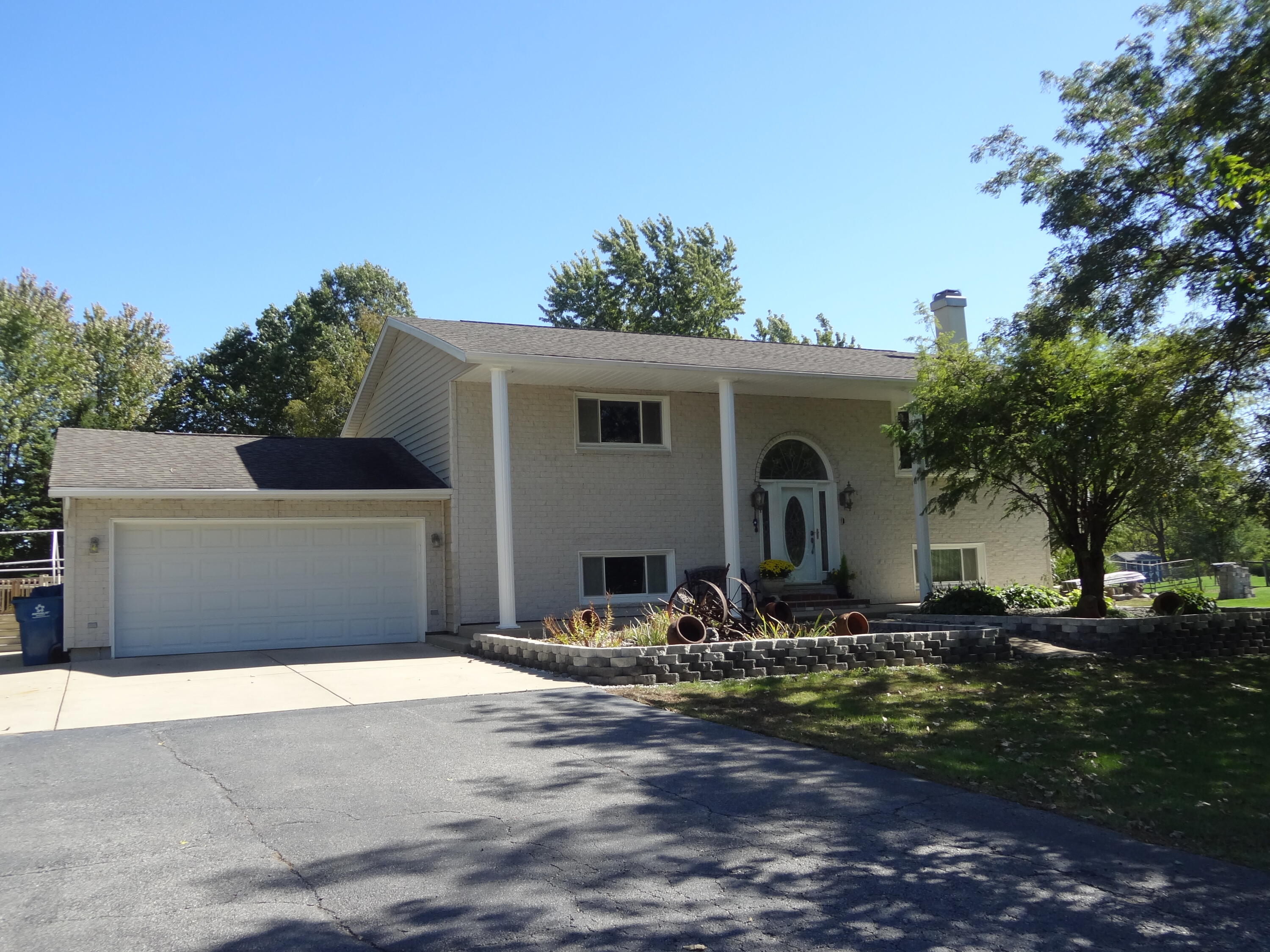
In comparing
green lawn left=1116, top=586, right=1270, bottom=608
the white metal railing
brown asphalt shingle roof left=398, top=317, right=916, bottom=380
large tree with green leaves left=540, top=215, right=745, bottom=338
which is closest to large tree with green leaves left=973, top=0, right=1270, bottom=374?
brown asphalt shingle roof left=398, top=317, right=916, bottom=380

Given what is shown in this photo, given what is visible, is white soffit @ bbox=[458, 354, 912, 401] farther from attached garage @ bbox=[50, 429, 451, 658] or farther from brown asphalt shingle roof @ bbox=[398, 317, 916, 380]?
attached garage @ bbox=[50, 429, 451, 658]

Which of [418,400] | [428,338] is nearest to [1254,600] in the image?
[418,400]

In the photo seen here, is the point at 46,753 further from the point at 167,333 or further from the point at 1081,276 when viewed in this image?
the point at 167,333

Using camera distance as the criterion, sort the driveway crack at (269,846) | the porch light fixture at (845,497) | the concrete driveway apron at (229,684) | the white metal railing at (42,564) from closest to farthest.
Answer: the driveway crack at (269,846) → the concrete driveway apron at (229,684) → the white metal railing at (42,564) → the porch light fixture at (845,497)

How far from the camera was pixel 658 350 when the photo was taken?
1623 cm

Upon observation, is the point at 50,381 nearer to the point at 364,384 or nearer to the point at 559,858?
the point at 364,384

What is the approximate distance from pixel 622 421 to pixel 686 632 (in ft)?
20.8

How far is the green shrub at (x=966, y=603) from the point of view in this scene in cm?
1509

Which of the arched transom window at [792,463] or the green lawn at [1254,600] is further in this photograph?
the green lawn at [1254,600]

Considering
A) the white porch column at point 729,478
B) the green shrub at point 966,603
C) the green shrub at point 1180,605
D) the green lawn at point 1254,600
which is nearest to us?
the green shrub at point 1180,605

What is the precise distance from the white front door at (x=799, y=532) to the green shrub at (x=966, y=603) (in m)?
2.37

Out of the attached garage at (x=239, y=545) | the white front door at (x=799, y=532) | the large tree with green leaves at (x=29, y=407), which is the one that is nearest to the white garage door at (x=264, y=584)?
the attached garage at (x=239, y=545)

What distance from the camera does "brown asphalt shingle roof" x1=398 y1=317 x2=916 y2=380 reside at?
48.7 feet

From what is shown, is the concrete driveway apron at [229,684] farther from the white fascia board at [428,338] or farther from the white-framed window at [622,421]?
the white-framed window at [622,421]
